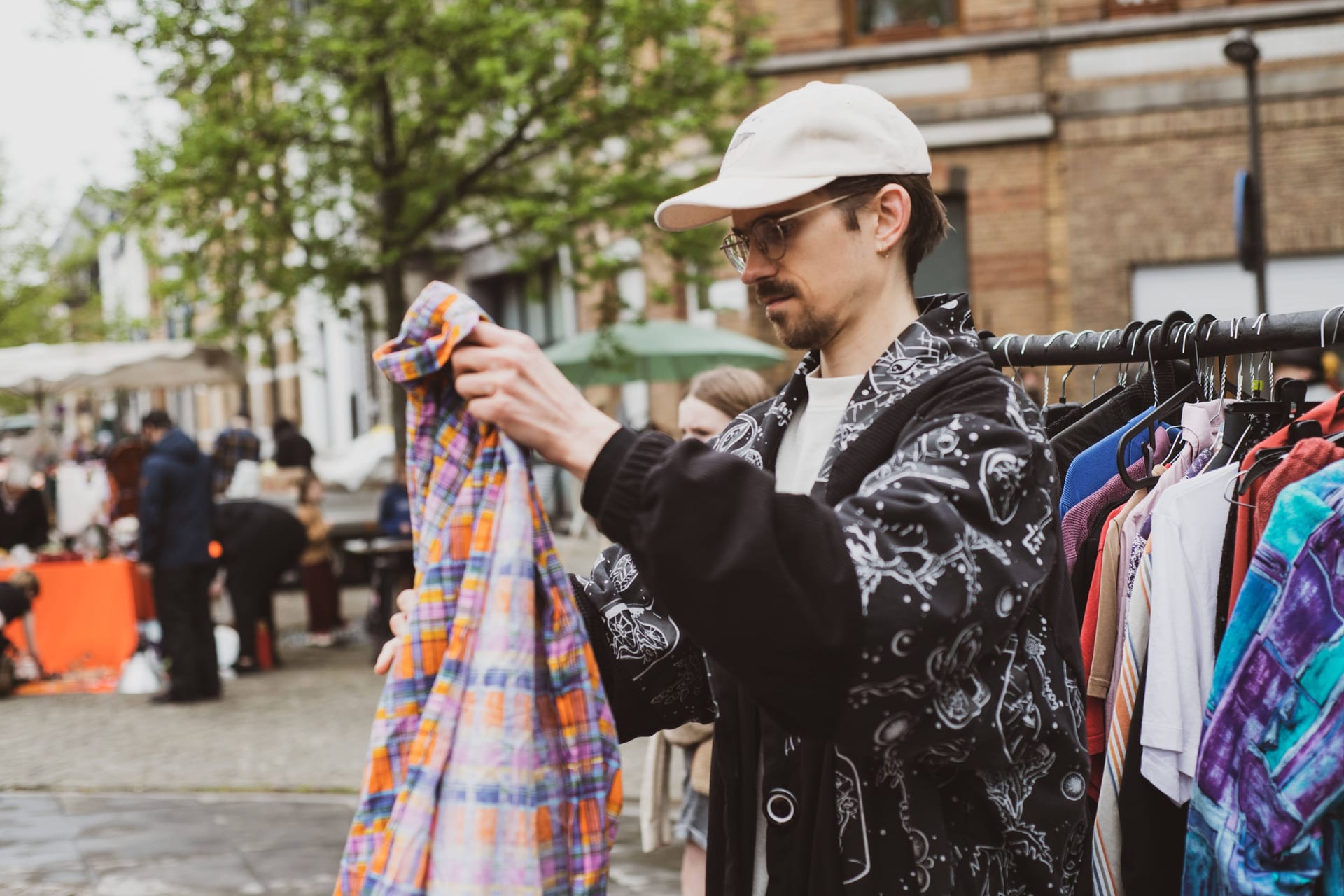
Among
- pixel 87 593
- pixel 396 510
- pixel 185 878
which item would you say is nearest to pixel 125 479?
pixel 87 593

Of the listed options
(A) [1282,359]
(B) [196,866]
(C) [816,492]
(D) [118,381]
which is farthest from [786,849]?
(D) [118,381]

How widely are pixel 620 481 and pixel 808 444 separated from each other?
571mm

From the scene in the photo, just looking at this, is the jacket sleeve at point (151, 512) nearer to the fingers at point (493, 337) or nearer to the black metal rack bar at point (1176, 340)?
the black metal rack bar at point (1176, 340)

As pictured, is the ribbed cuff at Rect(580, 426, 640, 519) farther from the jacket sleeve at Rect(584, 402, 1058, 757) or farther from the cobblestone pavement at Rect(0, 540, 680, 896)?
the cobblestone pavement at Rect(0, 540, 680, 896)

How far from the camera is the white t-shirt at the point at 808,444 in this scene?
203 cm

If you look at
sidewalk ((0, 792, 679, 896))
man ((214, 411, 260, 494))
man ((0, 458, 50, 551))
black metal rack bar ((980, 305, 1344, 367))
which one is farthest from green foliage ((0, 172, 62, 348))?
black metal rack bar ((980, 305, 1344, 367))

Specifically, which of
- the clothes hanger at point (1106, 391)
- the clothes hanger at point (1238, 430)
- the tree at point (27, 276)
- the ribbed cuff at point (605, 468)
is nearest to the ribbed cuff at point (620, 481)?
the ribbed cuff at point (605, 468)

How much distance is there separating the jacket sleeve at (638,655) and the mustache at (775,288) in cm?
45

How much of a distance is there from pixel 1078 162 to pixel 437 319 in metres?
14.9

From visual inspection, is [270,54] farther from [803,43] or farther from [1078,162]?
[1078,162]

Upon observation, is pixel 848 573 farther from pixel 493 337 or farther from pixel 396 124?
pixel 396 124

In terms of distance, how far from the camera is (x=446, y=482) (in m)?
1.81

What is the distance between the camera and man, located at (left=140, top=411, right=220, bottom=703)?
401 inches

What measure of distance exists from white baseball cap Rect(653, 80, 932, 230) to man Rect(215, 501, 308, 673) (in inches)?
394
